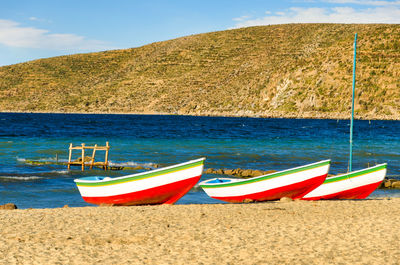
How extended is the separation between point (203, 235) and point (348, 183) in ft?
28.3

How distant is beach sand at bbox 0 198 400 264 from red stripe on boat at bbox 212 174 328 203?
979 millimetres

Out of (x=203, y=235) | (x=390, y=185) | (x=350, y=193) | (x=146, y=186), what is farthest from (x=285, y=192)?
(x=390, y=185)

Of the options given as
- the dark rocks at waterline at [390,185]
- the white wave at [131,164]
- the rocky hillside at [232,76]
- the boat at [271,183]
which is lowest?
the white wave at [131,164]

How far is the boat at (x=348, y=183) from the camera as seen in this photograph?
18250 millimetres

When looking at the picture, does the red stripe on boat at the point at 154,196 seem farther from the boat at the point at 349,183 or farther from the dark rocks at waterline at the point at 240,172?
the dark rocks at waterline at the point at 240,172

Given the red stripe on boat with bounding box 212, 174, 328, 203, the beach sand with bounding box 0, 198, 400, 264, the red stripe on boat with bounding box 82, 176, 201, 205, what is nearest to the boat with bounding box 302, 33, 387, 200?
the red stripe on boat with bounding box 212, 174, 328, 203

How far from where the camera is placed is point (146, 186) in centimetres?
1619

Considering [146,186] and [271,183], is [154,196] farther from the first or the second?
[271,183]

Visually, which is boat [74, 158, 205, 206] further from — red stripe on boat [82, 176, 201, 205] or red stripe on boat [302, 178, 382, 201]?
red stripe on boat [302, 178, 382, 201]

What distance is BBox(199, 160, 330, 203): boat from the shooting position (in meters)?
17.1

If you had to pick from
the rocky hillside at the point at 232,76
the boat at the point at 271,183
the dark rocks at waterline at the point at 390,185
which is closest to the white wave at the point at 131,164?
the boat at the point at 271,183

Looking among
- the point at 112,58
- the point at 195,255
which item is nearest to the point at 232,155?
the point at 195,255

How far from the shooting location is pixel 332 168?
96.8 feet

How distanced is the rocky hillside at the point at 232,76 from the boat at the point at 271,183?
270 feet
